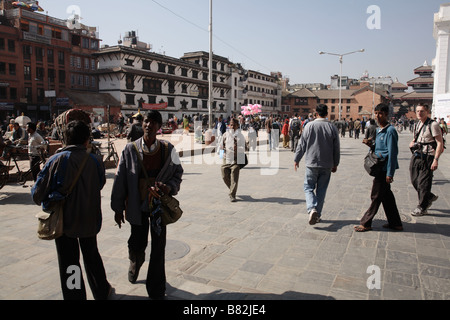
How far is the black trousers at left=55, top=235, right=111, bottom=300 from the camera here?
277cm

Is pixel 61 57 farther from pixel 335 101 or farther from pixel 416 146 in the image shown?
pixel 335 101

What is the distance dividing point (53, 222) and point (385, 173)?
431 cm

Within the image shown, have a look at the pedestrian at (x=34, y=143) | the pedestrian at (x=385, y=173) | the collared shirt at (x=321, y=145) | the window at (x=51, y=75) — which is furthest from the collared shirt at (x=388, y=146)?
the window at (x=51, y=75)

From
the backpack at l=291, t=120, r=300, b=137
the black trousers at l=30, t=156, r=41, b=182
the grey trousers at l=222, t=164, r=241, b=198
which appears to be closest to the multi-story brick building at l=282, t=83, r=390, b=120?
the backpack at l=291, t=120, r=300, b=137

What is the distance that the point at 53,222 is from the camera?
8.74 feet

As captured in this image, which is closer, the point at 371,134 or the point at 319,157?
the point at 319,157

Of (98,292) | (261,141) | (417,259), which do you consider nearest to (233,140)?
(417,259)

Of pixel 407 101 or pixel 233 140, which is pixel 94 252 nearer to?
pixel 233 140

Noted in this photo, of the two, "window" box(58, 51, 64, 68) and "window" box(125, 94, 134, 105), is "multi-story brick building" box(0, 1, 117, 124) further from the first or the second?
"window" box(125, 94, 134, 105)

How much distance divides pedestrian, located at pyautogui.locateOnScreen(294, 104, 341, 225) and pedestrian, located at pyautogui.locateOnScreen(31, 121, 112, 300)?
3297 millimetres

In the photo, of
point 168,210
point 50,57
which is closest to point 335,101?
point 50,57

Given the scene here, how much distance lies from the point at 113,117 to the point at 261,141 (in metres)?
23.4

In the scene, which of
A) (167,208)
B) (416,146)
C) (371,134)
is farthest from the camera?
(371,134)

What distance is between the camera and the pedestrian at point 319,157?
16.7ft
